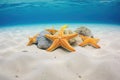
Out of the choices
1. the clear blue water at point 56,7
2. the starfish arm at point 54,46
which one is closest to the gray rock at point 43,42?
the starfish arm at point 54,46

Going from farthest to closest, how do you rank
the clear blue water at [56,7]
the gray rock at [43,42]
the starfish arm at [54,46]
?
1. the clear blue water at [56,7]
2. the gray rock at [43,42]
3. the starfish arm at [54,46]

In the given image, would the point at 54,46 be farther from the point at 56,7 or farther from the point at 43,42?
the point at 56,7

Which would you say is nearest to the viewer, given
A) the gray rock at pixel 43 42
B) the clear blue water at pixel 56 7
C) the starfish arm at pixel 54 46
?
the starfish arm at pixel 54 46

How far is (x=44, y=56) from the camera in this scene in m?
4.00

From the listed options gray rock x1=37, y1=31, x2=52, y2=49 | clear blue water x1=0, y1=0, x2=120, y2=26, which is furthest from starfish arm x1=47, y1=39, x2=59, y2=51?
clear blue water x1=0, y1=0, x2=120, y2=26

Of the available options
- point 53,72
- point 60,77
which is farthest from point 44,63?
point 60,77

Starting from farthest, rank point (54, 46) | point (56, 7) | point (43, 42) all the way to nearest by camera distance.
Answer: point (56, 7) → point (43, 42) → point (54, 46)

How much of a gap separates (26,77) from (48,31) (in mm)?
3098

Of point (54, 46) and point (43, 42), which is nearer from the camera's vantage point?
point (54, 46)

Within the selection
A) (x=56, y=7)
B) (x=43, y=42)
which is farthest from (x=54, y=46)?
(x=56, y=7)

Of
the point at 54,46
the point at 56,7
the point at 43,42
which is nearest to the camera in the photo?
the point at 54,46

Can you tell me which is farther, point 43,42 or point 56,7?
point 56,7

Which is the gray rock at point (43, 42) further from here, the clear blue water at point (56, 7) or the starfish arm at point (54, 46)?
the clear blue water at point (56, 7)

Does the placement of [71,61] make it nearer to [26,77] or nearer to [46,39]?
[26,77]
